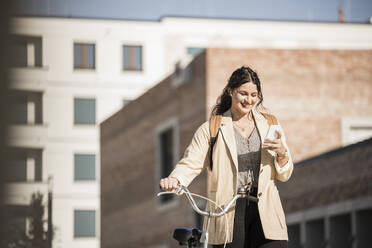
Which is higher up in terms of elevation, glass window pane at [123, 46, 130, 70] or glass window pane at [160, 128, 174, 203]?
glass window pane at [123, 46, 130, 70]

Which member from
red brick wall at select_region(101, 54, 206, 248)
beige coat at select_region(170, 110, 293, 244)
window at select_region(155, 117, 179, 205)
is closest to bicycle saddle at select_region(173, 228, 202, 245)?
beige coat at select_region(170, 110, 293, 244)

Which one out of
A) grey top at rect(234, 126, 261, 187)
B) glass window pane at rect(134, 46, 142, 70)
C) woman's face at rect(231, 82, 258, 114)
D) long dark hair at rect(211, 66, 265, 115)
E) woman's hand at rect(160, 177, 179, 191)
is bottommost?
woman's hand at rect(160, 177, 179, 191)

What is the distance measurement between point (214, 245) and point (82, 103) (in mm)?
58125

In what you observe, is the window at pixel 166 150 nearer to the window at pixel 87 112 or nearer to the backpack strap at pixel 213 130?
the window at pixel 87 112

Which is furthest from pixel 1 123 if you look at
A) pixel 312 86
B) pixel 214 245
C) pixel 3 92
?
pixel 312 86

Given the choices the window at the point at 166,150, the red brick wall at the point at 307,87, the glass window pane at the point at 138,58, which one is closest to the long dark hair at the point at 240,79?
the red brick wall at the point at 307,87

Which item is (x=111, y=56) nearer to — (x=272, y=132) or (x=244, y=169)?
(x=244, y=169)

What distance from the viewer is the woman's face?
490cm

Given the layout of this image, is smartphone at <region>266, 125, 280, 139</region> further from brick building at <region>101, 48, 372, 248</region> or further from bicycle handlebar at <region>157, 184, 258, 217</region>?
brick building at <region>101, 48, 372, 248</region>

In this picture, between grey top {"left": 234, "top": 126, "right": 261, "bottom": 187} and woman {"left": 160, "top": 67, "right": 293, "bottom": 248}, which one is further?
grey top {"left": 234, "top": 126, "right": 261, "bottom": 187}

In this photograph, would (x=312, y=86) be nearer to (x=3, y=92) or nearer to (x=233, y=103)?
(x=233, y=103)

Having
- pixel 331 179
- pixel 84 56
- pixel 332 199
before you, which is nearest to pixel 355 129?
pixel 331 179

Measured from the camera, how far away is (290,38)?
2469 inches

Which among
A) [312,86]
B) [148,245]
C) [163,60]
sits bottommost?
[148,245]
